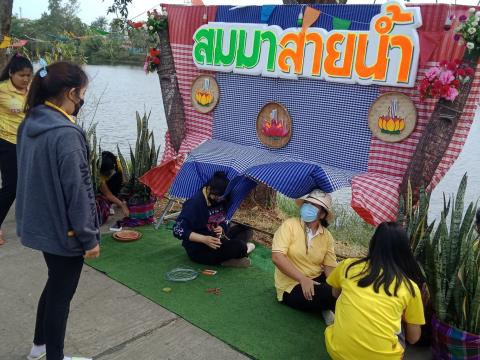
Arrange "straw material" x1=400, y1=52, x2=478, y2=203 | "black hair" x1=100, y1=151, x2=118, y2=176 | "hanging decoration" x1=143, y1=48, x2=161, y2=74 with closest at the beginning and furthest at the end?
"straw material" x1=400, y1=52, x2=478, y2=203
"hanging decoration" x1=143, y1=48, x2=161, y2=74
"black hair" x1=100, y1=151, x2=118, y2=176

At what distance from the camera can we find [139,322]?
3.08 m

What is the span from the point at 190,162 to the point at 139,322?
5.25ft

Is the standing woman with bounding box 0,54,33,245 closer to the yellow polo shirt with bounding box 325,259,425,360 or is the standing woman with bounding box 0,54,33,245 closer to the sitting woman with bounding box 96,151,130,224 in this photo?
the sitting woman with bounding box 96,151,130,224

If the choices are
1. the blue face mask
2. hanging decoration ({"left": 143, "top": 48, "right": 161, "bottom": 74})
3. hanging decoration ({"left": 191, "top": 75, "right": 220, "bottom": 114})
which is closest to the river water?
hanging decoration ({"left": 143, "top": 48, "right": 161, "bottom": 74})

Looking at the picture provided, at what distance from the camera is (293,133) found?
3.88 meters

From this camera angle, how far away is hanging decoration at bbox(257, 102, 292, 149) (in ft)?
12.8

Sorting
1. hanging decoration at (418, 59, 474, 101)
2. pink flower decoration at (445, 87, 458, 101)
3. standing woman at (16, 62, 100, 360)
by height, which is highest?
hanging decoration at (418, 59, 474, 101)

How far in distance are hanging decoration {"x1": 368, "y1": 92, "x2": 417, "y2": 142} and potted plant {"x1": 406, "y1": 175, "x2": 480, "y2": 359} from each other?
670 millimetres

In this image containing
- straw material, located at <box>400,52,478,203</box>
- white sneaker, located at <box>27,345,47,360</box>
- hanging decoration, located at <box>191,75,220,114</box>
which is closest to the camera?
white sneaker, located at <box>27,345,47,360</box>

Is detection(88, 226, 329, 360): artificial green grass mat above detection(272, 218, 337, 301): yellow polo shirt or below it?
below

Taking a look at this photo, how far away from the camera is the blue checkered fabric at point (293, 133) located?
3.44 m

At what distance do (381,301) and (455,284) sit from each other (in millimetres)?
585

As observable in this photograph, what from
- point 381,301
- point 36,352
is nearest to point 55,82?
point 36,352

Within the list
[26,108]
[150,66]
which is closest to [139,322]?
[26,108]
